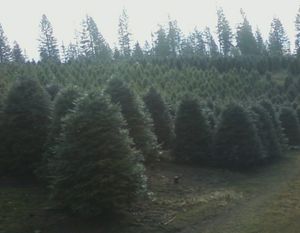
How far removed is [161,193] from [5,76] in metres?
36.3

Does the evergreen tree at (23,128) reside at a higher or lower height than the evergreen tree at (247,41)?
lower

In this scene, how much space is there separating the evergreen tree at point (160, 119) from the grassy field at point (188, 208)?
6.39m

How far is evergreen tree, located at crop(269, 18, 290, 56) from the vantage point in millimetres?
112812

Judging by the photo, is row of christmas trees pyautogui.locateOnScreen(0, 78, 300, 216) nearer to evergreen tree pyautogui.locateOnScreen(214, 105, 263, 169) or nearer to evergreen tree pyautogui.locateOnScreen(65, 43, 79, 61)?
evergreen tree pyautogui.locateOnScreen(214, 105, 263, 169)

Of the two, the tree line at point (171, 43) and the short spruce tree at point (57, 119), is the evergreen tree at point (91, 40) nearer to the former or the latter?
the tree line at point (171, 43)

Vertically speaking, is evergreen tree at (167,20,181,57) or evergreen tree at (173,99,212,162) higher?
evergreen tree at (167,20,181,57)

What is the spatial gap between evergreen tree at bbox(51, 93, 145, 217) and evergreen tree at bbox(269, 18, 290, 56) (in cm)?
9966

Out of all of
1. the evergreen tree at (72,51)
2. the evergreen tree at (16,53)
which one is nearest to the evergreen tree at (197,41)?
the evergreen tree at (72,51)

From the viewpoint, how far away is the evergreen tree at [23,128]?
22.5 meters

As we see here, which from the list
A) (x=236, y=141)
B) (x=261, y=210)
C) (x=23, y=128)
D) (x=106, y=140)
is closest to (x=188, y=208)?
(x=261, y=210)

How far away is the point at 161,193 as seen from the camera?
23219 mm

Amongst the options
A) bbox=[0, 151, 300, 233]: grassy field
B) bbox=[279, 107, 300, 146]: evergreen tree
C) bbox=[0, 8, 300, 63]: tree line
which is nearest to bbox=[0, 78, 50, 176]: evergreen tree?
bbox=[0, 151, 300, 233]: grassy field

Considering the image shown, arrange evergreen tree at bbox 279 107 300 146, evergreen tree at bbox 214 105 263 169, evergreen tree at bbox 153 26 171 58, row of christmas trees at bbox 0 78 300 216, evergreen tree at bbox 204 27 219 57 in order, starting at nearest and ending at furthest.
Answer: row of christmas trees at bbox 0 78 300 216 < evergreen tree at bbox 214 105 263 169 < evergreen tree at bbox 279 107 300 146 < evergreen tree at bbox 153 26 171 58 < evergreen tree at bbox 204 27 219 57

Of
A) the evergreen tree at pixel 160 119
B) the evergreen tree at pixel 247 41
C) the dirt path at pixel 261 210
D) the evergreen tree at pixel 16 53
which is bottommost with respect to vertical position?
the dirt path at pixel 261 210
